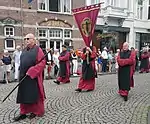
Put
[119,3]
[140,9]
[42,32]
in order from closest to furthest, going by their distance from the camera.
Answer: [42,32]
[119,3]
[140,9]

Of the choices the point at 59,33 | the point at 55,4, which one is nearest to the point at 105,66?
the point at 59,33

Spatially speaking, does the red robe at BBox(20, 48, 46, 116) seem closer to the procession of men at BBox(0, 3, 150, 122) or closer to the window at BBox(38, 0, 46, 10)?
the procession of men at BBox(0, 3, 150, 122)

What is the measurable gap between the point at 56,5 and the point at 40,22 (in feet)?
7.34

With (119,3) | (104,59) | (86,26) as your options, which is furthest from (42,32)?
(86,26)

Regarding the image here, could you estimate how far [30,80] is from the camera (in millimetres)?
5469

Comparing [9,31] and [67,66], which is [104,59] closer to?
[67,66]

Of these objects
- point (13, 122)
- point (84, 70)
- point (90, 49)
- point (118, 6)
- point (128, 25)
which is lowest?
point (13, 122)

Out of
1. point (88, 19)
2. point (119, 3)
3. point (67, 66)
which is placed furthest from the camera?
point (119, 3)

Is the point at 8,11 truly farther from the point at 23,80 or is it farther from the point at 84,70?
the point at 23,80

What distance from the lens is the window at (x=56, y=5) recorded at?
18531mm

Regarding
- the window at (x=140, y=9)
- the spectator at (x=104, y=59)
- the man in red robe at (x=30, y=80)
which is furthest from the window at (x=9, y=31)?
the window at (x=140, y=9)

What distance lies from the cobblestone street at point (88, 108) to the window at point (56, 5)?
36.2 ft

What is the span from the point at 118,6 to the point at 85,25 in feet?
52.4

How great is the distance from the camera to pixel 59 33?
19.3 metres
